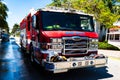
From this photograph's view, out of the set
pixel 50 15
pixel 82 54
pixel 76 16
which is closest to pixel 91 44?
pixel 82 54

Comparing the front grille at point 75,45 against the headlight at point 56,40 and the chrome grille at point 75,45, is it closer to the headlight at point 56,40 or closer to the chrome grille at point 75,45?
the chrome grille at point 75,45

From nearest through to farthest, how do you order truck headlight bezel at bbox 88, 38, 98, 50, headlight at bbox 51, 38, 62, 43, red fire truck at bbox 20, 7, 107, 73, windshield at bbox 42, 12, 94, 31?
red fire truck at bbox 20, 7, 107, 73 < headlight at bbox 51, 38, 62, 43 < windshield at bbox 42, 12, 94, 31 < truck headlight bezel at bbox 88, 38, 98, 50

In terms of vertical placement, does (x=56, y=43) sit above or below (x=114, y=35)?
above

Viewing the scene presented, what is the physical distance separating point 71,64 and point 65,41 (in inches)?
36.3

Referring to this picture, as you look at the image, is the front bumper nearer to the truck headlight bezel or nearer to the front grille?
the front grille

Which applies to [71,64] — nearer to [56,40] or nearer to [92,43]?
[56,40]

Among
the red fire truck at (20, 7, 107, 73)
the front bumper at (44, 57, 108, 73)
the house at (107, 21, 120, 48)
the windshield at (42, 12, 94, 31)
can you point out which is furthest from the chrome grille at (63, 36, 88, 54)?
the house at (107, 21, 120, 48)

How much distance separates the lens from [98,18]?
28.6m

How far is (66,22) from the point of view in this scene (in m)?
8.51

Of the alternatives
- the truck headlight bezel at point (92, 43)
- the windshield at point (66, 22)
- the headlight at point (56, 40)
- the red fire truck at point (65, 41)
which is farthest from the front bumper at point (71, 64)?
the windshield at point (66, 22)

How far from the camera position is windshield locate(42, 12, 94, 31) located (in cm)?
817

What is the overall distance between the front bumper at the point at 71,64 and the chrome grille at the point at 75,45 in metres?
0.45

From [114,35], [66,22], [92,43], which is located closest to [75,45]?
[92,43]

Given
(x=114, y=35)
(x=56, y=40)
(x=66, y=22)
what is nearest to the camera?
(x=56, y=40)
